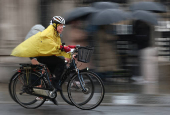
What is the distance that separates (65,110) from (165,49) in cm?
452

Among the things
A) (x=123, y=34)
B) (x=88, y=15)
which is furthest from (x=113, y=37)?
(x=88, y=15)

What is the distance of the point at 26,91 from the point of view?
5.68 m

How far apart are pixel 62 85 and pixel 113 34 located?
9.66 ft

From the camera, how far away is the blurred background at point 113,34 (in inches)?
307

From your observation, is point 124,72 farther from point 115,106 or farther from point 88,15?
point 115,106

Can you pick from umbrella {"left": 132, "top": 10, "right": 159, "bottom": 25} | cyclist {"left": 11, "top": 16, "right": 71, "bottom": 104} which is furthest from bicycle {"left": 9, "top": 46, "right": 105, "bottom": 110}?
umbrella {"left": 132, "top": 10, "right": 159, "bottom": 25}

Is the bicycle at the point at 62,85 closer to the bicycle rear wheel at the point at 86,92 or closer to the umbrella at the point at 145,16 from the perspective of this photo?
the bicycle rear wheel at the point at 86,92

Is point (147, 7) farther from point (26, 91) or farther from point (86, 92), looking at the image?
point (26, 91)

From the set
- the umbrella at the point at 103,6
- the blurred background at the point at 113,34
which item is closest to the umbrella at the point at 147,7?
the blurred background at the point at 113,34

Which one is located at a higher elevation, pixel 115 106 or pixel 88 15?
pixel 88 15

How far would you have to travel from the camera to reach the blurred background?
7797mm

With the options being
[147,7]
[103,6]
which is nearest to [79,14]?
[103,6]

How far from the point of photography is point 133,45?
834 centimetres

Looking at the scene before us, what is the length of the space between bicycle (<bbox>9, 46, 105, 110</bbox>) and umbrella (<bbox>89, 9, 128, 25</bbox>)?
7.30ft
